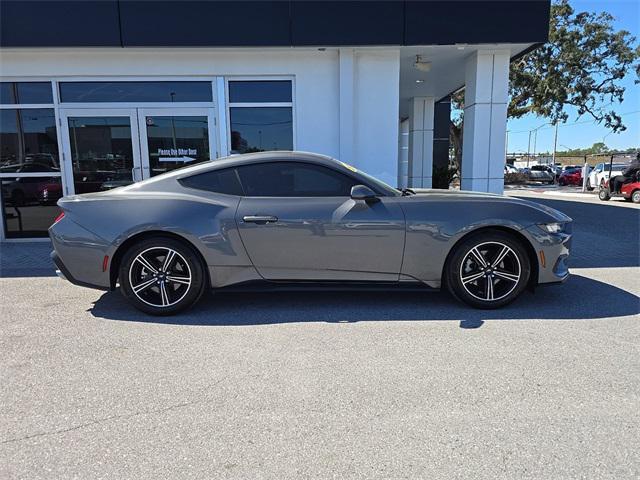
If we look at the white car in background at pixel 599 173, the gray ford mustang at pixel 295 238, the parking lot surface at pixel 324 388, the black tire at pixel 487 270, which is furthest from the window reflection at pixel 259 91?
the white car in background at pixel 599 173

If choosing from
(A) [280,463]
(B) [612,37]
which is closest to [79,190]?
(A) [280,463]

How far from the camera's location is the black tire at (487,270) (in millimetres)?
4254

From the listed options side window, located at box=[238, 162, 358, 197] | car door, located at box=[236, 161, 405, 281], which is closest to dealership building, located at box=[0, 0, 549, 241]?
side window, located at box=[238, 162, 358, 197]

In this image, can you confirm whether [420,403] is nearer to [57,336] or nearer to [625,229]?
[57,336]

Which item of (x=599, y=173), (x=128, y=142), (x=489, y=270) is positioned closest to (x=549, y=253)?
(x=489, y=270)

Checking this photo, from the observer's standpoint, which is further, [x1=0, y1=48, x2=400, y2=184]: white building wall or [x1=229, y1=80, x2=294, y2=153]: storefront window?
[x1=229, y1=80, x2=294, y2=153]: storefront window

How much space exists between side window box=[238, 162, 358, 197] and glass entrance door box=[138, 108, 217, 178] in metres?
4.08

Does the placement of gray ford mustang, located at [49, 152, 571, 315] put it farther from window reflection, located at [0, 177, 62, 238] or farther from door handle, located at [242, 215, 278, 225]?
window reflection, located at [0, 177, 62, 238]

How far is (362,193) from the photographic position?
416cm

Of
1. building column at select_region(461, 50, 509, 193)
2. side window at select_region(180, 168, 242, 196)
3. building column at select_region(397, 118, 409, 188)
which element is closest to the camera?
side window at select_region(180, 168, 242, 196)

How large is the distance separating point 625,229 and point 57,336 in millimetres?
10354

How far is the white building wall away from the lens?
7.77 metres

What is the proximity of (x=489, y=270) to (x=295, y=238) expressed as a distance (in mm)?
1866

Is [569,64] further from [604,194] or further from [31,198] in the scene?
[31,198]
